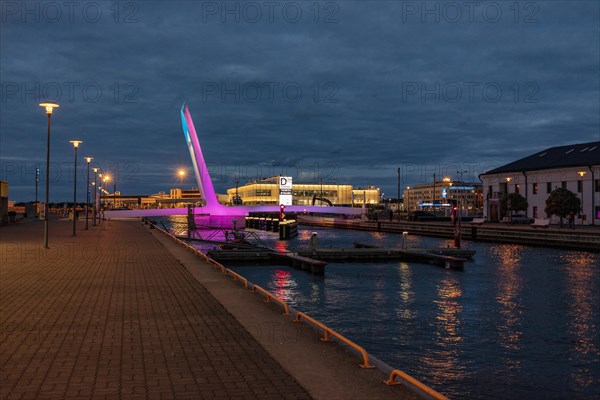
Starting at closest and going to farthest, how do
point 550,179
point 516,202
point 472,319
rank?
point 472,319, point 516,202, point 550,179

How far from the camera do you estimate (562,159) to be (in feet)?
276

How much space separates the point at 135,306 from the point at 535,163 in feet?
282

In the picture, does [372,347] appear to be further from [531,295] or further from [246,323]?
[531,295]

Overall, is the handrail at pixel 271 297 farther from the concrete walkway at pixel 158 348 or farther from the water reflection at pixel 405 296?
the water reflection at pixel 405 296

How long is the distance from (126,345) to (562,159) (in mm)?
85380

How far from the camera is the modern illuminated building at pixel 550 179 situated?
74625mm

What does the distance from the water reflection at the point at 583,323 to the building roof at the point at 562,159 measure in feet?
154

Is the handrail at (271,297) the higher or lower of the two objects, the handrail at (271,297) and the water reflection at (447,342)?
the higher

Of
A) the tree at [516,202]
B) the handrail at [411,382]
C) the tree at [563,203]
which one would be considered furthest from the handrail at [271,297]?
the tree at [516,202]

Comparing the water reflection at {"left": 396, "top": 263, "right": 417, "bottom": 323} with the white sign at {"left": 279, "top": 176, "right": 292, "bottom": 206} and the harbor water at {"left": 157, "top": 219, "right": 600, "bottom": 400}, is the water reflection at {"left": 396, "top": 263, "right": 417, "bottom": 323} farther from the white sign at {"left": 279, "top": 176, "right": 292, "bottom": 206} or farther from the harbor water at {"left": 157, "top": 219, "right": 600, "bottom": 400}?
the white sign at {"left": 279, "top": 176, "right": 292, "bottom": 206}

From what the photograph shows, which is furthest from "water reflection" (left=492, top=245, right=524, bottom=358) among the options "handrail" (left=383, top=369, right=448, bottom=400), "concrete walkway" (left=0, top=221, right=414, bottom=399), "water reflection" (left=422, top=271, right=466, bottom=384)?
"handrail" (left=383, top=369, right=448, bottom=400)

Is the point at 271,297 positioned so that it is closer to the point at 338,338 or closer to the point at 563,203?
the point at 338,338

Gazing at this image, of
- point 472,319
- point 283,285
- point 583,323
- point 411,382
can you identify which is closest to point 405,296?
point 472,319

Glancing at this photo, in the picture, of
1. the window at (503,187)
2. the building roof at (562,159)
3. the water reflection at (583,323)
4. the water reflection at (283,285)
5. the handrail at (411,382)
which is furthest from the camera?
the window at (503,187)
